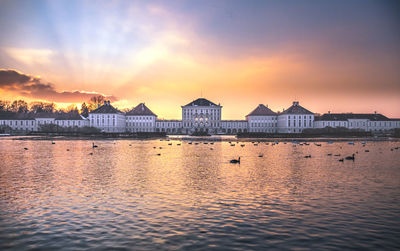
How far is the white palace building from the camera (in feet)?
510

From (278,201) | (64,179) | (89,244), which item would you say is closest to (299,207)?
(278,201)

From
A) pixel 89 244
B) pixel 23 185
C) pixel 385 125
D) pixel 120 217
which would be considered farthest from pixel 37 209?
pixel 385 125

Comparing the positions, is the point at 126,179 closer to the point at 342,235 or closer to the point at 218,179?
the point at 218,179

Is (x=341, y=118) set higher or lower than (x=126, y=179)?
higher

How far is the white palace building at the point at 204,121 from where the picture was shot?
155388 millimetres

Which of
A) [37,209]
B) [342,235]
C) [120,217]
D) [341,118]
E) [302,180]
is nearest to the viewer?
[342,235]

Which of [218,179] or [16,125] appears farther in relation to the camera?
[16,125]

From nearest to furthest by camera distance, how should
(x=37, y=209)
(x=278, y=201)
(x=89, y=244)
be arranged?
(x=89, y=244) → (x=37, y=209) → (x=278, y=201)

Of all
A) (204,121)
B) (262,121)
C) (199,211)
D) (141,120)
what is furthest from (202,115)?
(199,211)

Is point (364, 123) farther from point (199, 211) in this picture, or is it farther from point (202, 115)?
point (199, 211)

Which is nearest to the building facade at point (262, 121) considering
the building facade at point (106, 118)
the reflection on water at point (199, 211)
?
the building facade at point (106, 118)

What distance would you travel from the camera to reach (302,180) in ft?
63.1

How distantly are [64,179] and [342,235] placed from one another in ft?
49.7

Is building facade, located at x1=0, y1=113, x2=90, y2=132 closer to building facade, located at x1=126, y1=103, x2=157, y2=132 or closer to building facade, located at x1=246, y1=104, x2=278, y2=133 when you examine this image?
building facade, located at x1=126, y1=103, x2=157, y2=132
